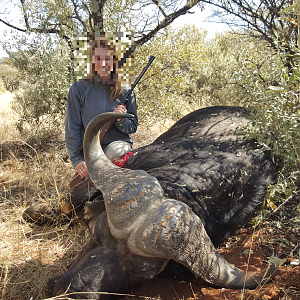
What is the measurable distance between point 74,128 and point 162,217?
221cm

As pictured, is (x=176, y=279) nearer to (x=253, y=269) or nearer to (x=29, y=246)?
(x=253, y=269)

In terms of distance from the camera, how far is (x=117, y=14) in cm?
562

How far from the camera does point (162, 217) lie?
1697 mm

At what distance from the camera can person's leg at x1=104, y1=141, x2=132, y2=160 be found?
3536 millimetres

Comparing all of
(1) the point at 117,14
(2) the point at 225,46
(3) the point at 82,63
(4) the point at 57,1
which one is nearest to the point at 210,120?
(3) the point at 82,63

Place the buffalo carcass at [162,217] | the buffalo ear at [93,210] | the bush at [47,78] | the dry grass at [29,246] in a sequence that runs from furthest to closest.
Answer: the bush at [47,78]
the dry grass at [29,246]
the buffalo ear at [93,210]
the buffalo carcass at [162,217]

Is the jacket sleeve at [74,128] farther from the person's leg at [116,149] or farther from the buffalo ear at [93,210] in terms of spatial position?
the buffalo ear at [93,210]

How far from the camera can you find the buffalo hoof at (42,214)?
350 cm

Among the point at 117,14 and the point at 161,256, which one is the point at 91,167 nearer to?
the point at 161,256

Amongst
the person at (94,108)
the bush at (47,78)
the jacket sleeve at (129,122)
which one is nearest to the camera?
the person at (94,108)

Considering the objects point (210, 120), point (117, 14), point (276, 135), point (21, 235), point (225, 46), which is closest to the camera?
point (276, 135)

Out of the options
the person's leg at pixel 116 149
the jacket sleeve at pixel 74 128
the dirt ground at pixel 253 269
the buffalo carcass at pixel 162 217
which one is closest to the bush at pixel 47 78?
the jacket sleeve at pixel 74 128

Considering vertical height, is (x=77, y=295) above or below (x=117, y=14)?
below

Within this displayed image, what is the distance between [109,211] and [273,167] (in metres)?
1.98
